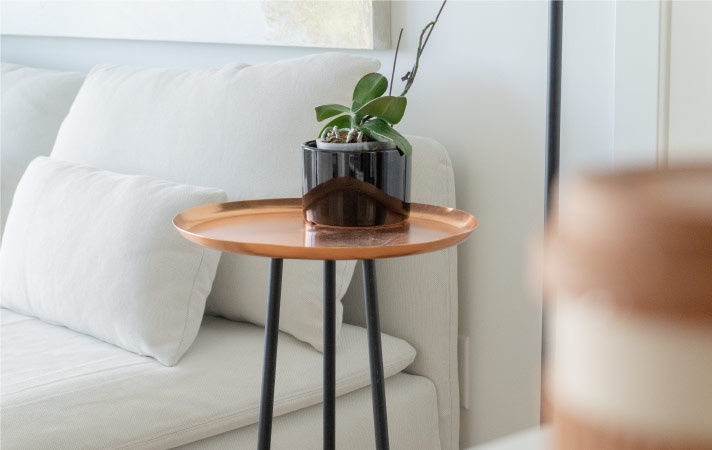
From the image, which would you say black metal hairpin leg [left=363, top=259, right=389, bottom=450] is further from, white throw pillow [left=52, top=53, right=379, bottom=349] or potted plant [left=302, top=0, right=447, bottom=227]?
white throw pillow [left=52, top=53, right=379, bottom=349]

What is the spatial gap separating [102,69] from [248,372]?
0.98 meters

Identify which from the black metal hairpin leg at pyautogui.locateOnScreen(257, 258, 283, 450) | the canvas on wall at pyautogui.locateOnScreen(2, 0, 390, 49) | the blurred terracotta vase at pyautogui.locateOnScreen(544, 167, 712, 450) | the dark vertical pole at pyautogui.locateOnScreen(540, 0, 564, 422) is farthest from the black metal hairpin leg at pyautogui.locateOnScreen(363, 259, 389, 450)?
the blurred terracotta vase at pyautogui.locateOnScreen(544, 167, 712, 450)

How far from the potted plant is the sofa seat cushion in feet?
1.23

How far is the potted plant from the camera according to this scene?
3.39 feet

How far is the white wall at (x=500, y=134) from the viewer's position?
1339mm

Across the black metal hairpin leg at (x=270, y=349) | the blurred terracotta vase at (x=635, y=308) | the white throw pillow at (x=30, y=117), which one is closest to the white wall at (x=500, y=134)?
the black metal hairpin leg at (x=270, y=349)

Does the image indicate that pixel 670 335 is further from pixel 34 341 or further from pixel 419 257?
pixel 34 341

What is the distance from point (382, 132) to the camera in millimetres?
1042

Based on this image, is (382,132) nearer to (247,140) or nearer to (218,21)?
(247,140)

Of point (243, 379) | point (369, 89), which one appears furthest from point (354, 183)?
point (243, 379)

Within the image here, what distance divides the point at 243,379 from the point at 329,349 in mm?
236

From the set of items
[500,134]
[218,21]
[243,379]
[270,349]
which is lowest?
[243,379]

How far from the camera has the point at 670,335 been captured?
123 mm

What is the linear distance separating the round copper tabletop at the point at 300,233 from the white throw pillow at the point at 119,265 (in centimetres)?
22
